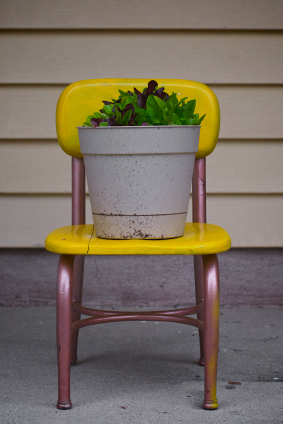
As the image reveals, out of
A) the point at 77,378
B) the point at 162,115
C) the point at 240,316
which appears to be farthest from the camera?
the point at 240,316

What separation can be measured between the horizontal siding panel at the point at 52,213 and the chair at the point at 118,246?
68 cm

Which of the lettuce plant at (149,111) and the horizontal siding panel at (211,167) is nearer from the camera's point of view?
the lettuce plant at (149,111)

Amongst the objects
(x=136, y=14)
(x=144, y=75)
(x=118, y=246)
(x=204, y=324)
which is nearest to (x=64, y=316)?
(x=118, y=246)

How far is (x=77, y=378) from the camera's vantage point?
5.08 ft

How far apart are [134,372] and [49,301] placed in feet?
2.88

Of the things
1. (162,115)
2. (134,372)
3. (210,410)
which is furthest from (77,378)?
(162,115)

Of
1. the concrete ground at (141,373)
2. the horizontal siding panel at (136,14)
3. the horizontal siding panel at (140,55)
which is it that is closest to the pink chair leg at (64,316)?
the concrete ground at (141,373)

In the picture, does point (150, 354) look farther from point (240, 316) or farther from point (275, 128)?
point (275, 128)

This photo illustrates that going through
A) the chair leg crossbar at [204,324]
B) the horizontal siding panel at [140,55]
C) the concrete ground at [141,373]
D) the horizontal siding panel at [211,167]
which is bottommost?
the concrete ground at [141,373]

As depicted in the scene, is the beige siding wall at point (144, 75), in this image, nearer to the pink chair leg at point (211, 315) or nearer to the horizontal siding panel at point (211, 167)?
the horizontal siding panel at point (211, 167)

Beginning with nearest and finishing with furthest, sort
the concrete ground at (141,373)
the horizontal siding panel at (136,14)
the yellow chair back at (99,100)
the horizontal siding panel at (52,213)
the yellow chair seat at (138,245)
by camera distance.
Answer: the yellow chair seat at (138,245) < the concrete ground at (141,373) < the yellow chair back at (99,100) < the horizontal siding panel at (136,14) < the horizontal siding panel at (52,213)

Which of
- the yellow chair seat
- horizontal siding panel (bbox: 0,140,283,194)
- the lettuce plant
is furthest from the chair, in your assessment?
horizontal siding panel (bbox: 0,140,283,194)

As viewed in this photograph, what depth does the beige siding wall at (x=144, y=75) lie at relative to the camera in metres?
2.20

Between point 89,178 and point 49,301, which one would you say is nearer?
point 89,178
